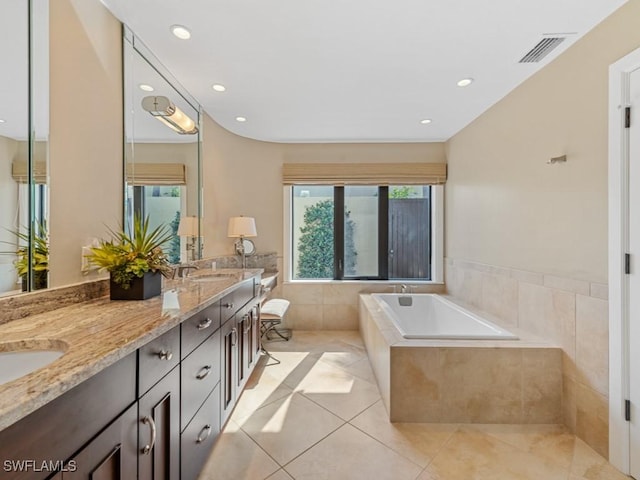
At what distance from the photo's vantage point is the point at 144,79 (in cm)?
198

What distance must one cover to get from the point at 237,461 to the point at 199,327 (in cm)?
83

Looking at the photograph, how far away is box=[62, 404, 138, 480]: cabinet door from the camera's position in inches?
28.1

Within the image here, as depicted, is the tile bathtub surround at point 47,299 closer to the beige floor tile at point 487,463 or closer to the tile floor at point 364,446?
the tile floor at point 364,446

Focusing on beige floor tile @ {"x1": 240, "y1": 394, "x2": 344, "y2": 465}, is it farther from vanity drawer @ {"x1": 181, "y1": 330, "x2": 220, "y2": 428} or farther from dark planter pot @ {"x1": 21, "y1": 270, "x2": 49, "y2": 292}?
dark planter pot @ {"x1": 21, "y1": 270, "x2": 49, "y2": 292}

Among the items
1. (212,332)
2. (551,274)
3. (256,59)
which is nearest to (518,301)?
(551,274)

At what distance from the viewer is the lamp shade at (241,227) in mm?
3395

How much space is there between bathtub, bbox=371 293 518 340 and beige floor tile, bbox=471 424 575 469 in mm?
780

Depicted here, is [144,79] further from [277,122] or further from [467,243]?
[467,243]

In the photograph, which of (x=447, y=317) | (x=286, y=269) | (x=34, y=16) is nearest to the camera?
(x=34, y=16)

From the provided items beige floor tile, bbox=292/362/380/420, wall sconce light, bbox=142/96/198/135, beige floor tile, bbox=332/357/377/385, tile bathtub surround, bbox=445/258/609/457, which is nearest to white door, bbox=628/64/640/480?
tile bathtub surround, bbox=445/258/609/457

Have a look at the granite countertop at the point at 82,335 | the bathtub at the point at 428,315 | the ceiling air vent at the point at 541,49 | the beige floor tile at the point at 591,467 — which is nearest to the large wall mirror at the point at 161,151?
the granite countertop at the point at 82,335

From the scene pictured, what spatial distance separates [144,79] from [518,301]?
10.5 ft

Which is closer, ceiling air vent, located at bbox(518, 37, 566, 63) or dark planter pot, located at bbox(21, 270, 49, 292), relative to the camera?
dark planter pot, located at bbox(21, 270, 49, 292)

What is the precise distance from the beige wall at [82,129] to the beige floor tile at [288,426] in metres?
1.35
